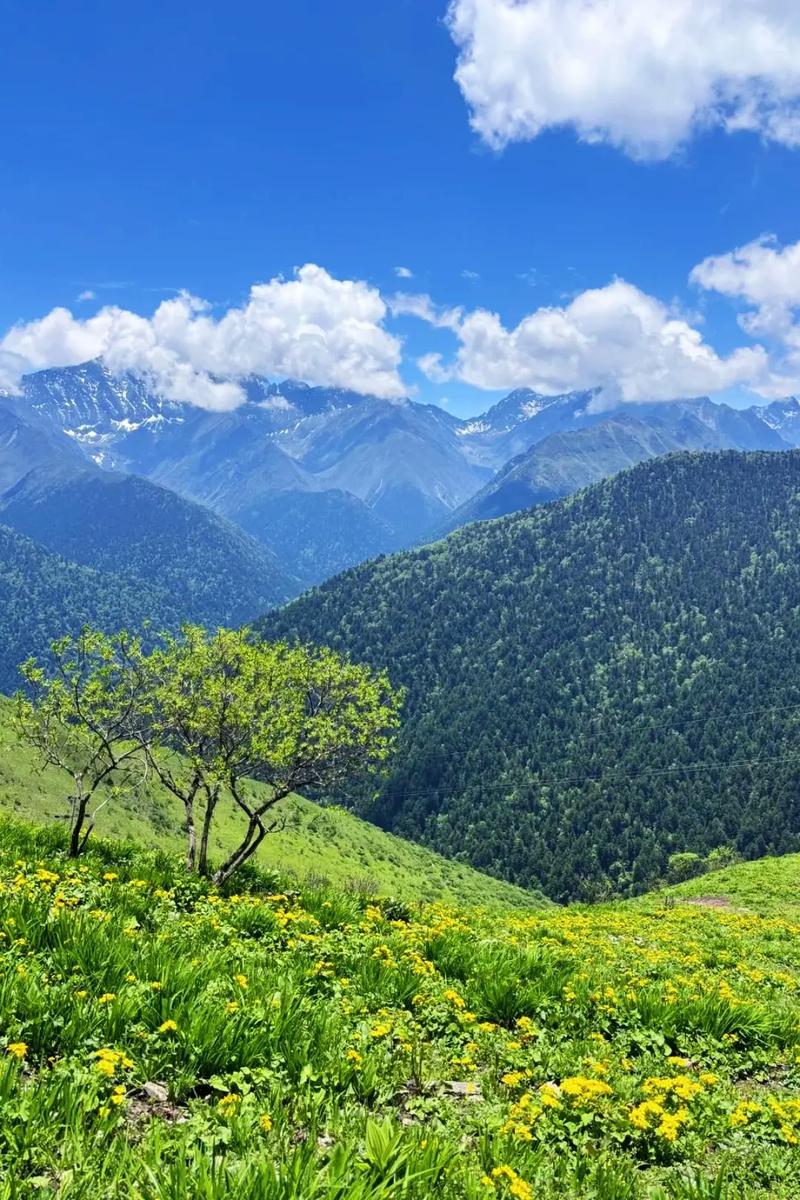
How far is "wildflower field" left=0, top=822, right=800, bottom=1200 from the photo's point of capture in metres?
4.82

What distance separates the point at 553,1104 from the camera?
6969mm

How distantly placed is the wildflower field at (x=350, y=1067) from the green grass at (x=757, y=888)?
32.3 meters

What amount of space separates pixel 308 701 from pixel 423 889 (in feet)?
342

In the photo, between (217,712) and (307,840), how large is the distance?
112777mm

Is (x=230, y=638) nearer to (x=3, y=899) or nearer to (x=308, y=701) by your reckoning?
(x=308, y=701)

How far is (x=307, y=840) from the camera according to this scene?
12731 centimetres

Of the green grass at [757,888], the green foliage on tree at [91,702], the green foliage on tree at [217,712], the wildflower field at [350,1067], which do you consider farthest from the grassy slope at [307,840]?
the wildflower field at [350,1067]

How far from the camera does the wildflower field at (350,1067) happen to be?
482cm

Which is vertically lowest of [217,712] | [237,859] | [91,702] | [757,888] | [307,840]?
[307,840]

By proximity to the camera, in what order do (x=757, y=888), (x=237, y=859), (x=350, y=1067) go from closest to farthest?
(x=350, y=1067), (x=237, y=859), (x=757, y=888)

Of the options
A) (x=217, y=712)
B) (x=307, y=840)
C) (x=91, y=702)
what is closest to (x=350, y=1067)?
(x=217, y=712)

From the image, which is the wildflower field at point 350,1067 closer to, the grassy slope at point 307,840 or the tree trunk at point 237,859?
the tree trunk at point 237,859

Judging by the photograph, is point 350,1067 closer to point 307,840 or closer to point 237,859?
point 237,859

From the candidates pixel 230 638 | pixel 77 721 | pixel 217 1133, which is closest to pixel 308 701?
pixel 230 638
